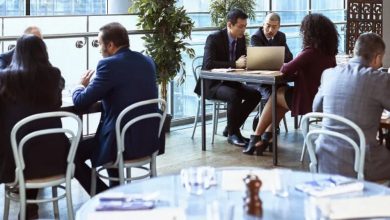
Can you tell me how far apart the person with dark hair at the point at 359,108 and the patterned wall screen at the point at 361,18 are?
331 centimetres

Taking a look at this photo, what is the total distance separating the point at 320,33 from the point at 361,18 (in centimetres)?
174

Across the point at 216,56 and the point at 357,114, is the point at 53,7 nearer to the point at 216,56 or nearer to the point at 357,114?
the point at 216,56

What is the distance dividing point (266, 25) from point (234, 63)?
63 cm

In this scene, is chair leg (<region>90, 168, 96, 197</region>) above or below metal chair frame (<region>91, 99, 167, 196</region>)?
below

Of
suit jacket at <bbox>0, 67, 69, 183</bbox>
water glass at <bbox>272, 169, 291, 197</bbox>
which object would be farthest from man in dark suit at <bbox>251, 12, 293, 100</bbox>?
water glass at <bbox>272, 169, 291, 197</bbox>

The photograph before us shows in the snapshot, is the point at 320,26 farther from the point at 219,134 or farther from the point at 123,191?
the point at 123,191

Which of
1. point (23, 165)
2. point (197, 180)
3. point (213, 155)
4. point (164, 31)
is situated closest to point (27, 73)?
point (23, 165)

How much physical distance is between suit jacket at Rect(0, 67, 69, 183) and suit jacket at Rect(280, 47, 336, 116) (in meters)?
2.48

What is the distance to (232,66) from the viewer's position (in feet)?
19.7

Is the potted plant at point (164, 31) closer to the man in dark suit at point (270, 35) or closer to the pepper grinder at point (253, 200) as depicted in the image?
the man in dark suit at point (270, 35)

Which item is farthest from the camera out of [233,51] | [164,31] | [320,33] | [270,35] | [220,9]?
[220,9]

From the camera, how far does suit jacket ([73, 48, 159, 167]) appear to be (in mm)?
3834

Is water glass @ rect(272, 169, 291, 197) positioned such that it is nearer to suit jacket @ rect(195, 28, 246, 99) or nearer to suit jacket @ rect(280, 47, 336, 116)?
suit jacket @ rect(280, 47, 336, 116)

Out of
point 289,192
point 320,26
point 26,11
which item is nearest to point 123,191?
point 289,192
